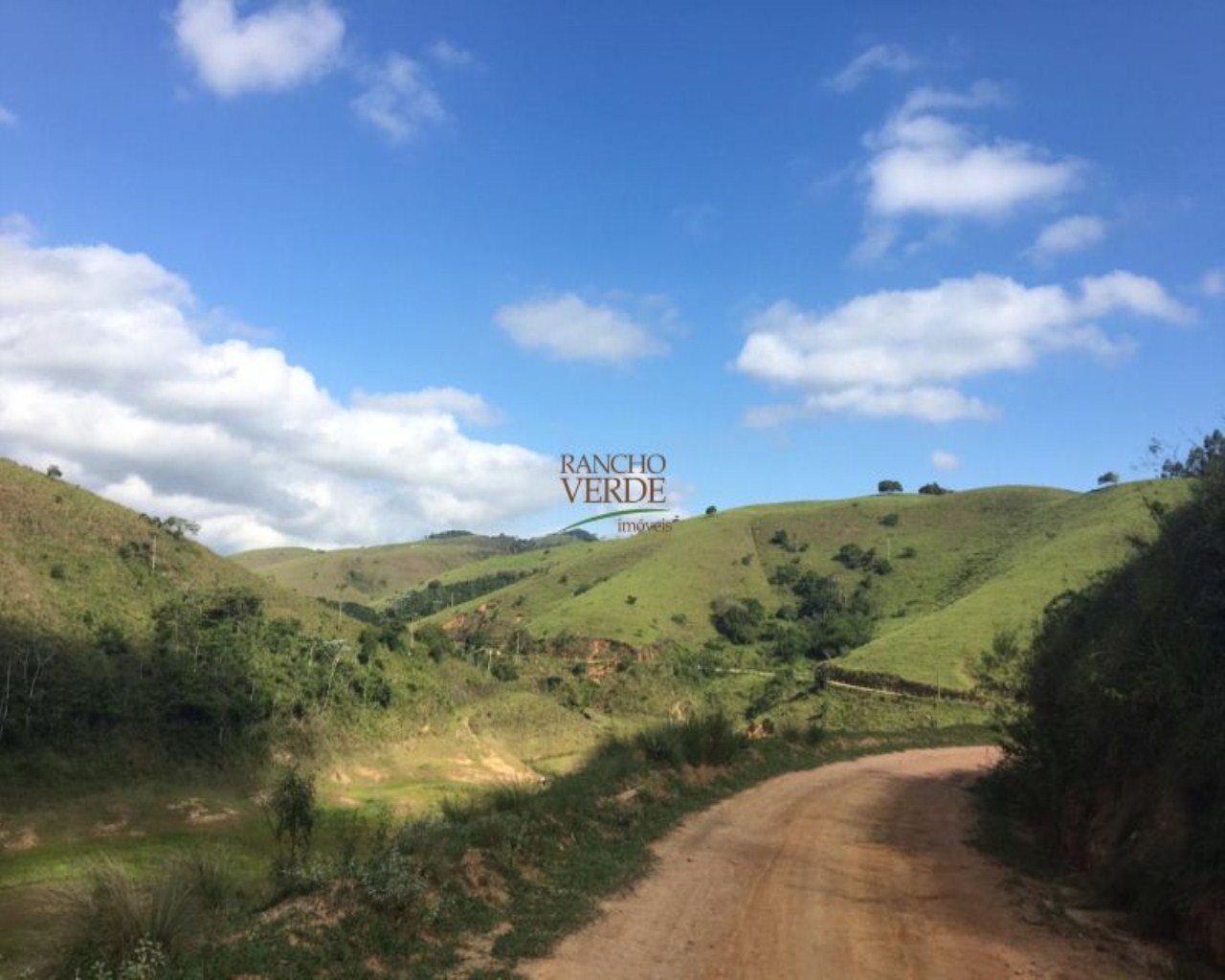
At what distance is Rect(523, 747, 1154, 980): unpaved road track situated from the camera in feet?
29.0

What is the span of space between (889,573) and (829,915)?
3989 inches

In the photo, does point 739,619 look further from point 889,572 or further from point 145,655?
point 145,655

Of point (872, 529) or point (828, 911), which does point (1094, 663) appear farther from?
point (872, 529)

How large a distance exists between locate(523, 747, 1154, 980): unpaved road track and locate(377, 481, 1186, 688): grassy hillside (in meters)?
45.4

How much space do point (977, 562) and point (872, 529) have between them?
2589 centimetres

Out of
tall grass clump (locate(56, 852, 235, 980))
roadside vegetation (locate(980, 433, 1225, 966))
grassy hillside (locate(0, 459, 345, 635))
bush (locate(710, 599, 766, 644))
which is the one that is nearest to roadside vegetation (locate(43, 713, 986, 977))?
tall grass clump (locate(56, 852, 235, 980))

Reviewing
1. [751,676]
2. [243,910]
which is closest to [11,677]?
[243,910]

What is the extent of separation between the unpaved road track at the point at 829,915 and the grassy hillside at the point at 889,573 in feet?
149

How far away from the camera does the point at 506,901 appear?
414 inches

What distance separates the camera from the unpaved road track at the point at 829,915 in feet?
29.0

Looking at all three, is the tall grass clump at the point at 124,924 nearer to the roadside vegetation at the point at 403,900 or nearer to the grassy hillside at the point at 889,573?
the roadside vegetation at the point at 403,900

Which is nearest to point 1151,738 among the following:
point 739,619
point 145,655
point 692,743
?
point 692,743

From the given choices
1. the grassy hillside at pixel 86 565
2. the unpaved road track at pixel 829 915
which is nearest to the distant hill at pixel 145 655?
the grassy hillside at pixel 86 565

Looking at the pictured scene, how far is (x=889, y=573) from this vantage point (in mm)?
106312
